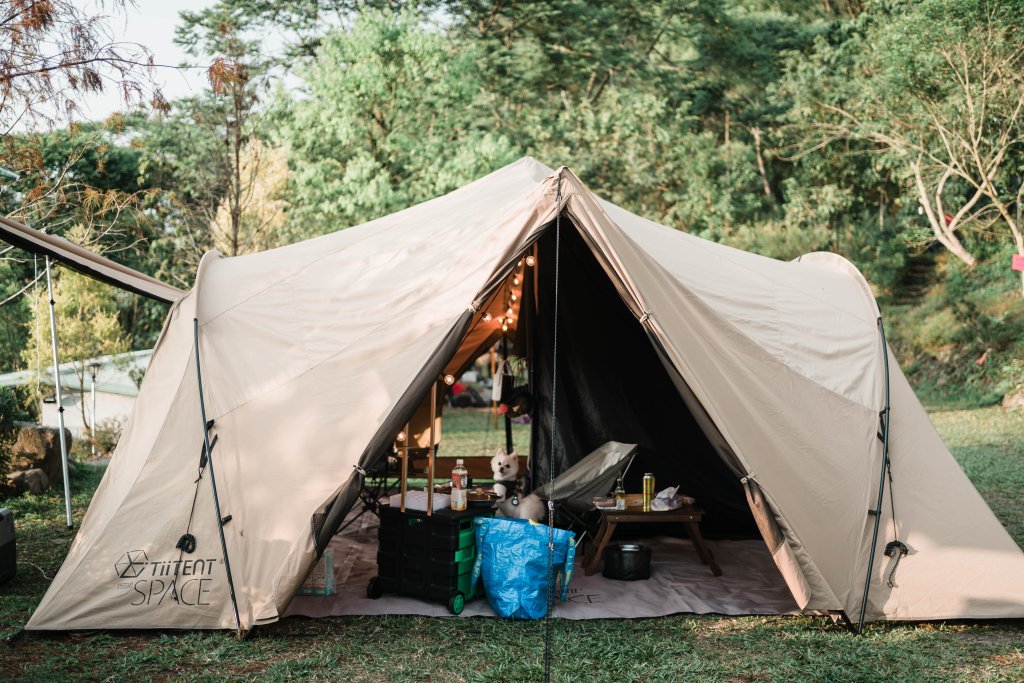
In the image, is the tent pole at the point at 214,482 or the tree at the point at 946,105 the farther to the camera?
the tree at the point at 946,105

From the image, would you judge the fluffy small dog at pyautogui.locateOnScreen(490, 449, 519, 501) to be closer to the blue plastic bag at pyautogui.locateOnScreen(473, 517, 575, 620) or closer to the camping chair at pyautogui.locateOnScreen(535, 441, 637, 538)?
the camping chair at pyautogui.locateOnScreen(535, 441, 637, 538)

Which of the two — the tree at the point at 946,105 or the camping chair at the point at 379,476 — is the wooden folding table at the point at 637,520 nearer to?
the camping chair at the point at 379,476

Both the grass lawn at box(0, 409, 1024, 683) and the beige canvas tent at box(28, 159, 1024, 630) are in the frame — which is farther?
the beige canvas tent at box(28, 159, 1024, 630)

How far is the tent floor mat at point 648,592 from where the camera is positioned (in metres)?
4.98

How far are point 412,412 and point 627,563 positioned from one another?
5.99 ft

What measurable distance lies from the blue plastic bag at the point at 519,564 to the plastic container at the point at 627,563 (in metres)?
0.69

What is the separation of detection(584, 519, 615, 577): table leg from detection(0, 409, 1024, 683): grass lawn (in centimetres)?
85

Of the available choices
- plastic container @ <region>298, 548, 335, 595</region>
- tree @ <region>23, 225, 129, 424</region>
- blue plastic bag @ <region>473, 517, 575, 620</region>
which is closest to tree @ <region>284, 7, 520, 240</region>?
tree @ <region>23, 225, 129, 424</region>

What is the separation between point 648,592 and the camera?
537cm

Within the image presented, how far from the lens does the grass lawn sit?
13.4 feet

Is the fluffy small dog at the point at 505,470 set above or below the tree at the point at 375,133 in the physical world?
below

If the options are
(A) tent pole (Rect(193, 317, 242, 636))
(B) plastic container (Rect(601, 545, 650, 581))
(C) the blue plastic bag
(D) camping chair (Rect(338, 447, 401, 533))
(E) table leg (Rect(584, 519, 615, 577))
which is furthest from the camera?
(D) camping chair (Rect(338, 447, 401, 533))

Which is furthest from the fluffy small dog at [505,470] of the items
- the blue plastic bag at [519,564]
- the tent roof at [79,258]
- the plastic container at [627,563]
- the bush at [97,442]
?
the bush at [97,442]

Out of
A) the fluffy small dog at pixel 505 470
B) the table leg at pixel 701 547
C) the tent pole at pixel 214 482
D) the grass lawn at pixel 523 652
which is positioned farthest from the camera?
the fluffy small dog at pixel 505 470
